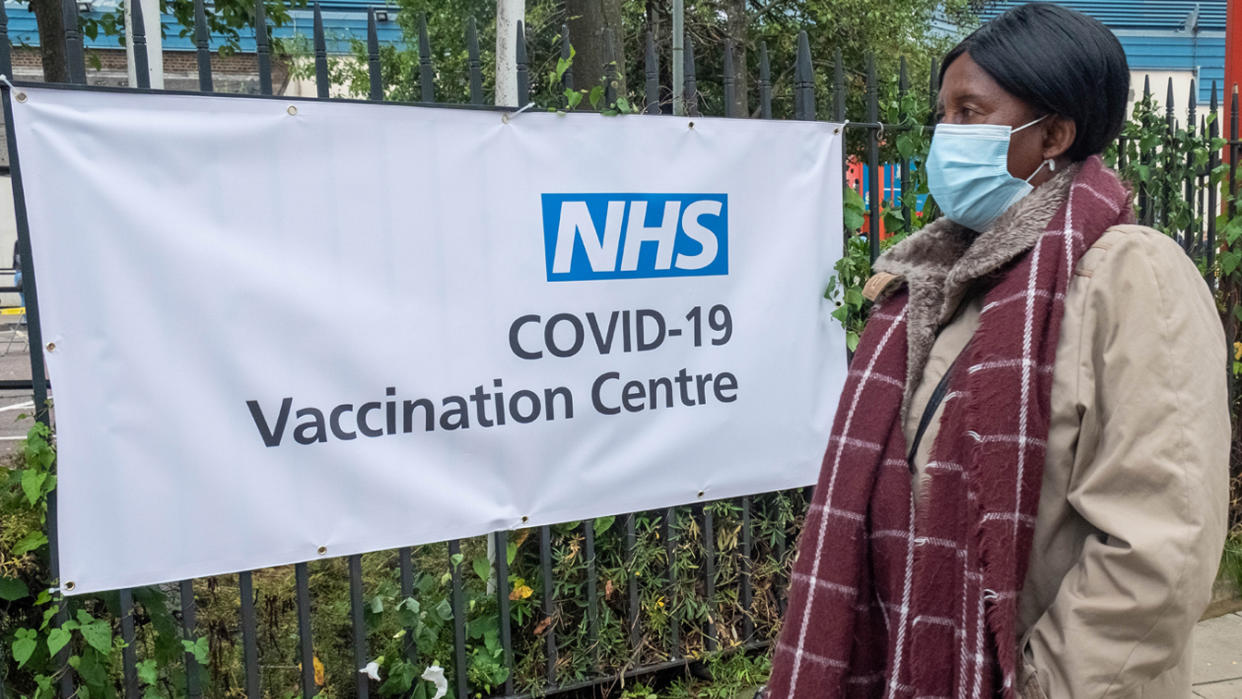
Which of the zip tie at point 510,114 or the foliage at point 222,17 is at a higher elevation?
the foliage at point 222,17

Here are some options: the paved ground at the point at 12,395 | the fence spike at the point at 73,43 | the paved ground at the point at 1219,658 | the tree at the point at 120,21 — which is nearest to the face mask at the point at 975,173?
the fence spike at the point at 73,43

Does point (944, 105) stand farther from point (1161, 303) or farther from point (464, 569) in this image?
point (464, 569)

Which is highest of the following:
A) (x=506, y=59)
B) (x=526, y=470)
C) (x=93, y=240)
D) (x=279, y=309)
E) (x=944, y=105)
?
(x=506, y=59)

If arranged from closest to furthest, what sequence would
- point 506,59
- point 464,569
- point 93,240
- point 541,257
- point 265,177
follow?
point 93,240
point 265,177
point 541,257
point 464,569
point 506,59

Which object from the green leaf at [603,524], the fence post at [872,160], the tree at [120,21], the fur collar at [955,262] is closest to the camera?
the fur collar at [955,262]

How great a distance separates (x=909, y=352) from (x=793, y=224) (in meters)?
1.68

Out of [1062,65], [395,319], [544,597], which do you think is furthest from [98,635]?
[1062,65]

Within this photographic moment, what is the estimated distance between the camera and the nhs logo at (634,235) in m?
2.85

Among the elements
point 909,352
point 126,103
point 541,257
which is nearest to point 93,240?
point 126,103

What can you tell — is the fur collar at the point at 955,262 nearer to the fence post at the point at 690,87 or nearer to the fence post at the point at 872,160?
the fence post at the point at 690,87

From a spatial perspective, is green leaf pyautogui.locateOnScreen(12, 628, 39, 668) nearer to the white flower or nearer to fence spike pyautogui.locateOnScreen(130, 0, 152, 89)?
the white flower

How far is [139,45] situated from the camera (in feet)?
7.90

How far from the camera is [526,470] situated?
2.83 metres

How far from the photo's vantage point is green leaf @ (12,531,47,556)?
2482 mm
